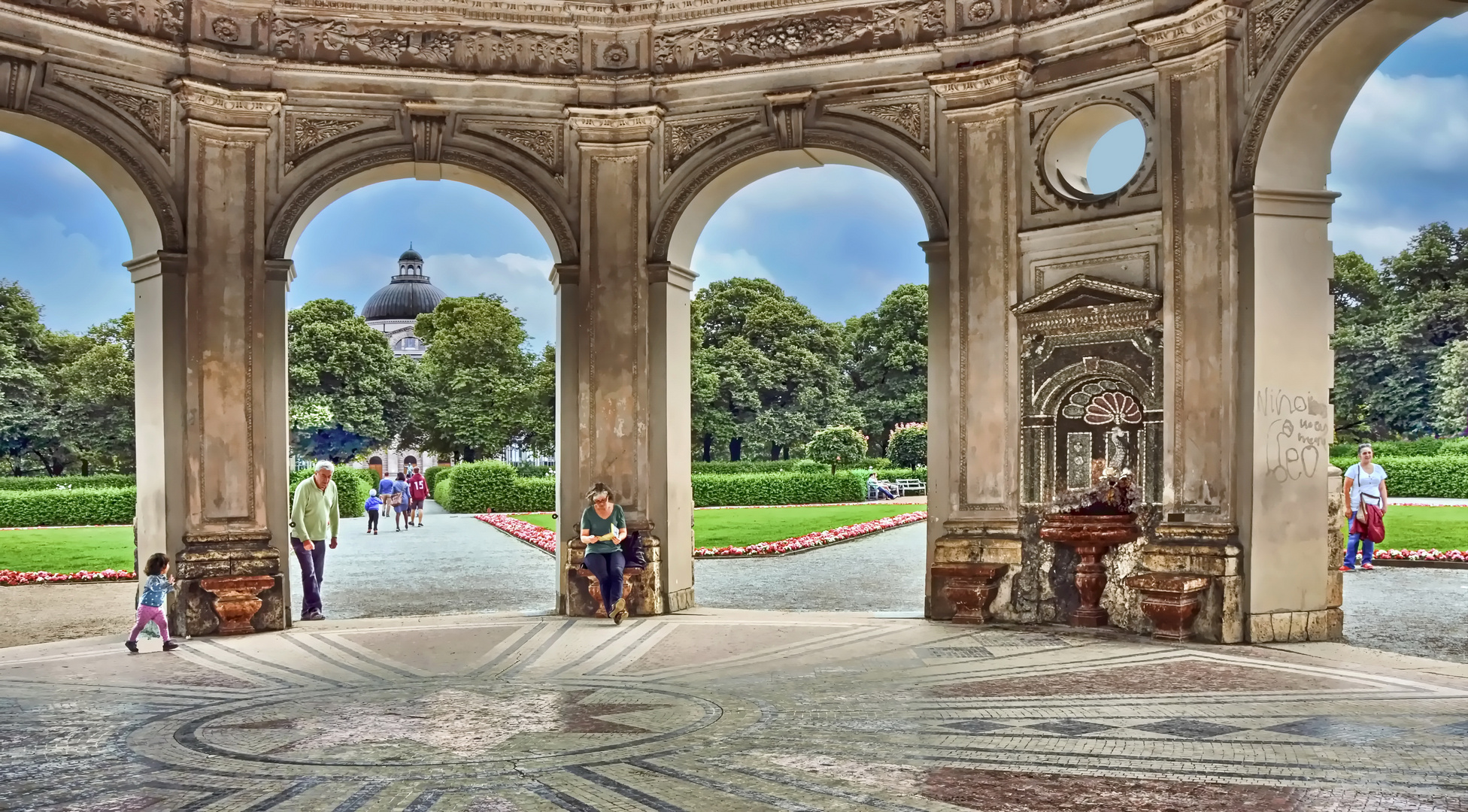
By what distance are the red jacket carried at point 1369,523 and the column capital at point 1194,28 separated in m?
7.15

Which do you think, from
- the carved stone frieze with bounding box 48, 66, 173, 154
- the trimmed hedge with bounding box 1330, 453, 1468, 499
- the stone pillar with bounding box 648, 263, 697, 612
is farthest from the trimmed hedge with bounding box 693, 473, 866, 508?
the carved stone frieze with bounding box 48, 66, 173, 154

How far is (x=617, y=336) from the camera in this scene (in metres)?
12.6

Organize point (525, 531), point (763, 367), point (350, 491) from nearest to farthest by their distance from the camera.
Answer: point (525, 531) → point (350, 491) → point (763, 367)

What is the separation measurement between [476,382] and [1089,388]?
46.0 metres

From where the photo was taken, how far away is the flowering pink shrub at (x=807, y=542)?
793 inches

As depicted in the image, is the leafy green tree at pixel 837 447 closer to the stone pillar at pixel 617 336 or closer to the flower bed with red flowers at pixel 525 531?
the flower bed with red flowers at pixel 525 531

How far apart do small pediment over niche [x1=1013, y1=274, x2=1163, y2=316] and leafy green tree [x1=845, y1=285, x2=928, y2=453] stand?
137ft

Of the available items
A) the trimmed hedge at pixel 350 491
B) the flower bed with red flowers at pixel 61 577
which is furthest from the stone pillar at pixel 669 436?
the trimmed hedge at pixel 350 491

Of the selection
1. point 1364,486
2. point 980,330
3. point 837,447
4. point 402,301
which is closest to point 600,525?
point 980,330

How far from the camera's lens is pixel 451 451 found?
191ft

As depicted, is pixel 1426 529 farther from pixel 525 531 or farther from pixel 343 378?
pixel 343 378

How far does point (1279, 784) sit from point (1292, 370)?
546 centimetres

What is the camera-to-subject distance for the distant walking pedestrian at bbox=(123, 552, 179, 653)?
33.4ft

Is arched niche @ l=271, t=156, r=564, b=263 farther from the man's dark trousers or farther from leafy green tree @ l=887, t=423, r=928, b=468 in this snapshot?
leafy green tree @ l=887, t=423, r=928, b=468
